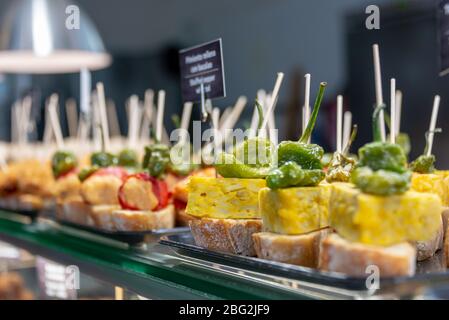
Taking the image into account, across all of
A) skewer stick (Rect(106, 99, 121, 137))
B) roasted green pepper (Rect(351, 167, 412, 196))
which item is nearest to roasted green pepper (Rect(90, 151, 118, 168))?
roasted green pepper (Rect(351, 167, 412, 196))

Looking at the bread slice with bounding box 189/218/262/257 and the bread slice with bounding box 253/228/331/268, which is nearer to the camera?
the bread slice with bounding box 253/228/331/268

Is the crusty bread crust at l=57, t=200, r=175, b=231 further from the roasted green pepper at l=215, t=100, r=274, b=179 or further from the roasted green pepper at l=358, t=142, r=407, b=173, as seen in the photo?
the roasted green pepper at l=358, t=142, r=407, b=173

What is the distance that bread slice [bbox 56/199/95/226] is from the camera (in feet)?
9.62

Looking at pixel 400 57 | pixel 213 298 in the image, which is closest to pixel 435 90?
pixel 400 57

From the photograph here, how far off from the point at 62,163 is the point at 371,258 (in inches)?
83.8

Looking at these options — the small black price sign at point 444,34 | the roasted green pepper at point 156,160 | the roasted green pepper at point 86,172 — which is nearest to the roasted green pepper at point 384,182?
the small black price sign at point 444,34

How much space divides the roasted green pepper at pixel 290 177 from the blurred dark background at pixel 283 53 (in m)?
1.79

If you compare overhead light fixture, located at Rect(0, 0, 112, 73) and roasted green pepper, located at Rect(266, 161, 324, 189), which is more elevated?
overhead light fixture, located at Rect(0, 0, 112, 73)

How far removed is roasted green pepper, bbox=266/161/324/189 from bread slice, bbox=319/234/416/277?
25cm

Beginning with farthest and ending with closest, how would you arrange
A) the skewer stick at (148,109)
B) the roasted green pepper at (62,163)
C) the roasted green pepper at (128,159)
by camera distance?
the roasted green pepper at (62,163)
the roasted green pepper at (128,159)
the skewer stick at (148,109)

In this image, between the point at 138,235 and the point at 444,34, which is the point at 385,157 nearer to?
the point at 444,34

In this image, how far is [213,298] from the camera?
1717 mm

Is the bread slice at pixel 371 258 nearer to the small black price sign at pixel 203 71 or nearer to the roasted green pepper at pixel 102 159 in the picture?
the small black price sign at pixel 203 71

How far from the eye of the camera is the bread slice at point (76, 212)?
2933mm
